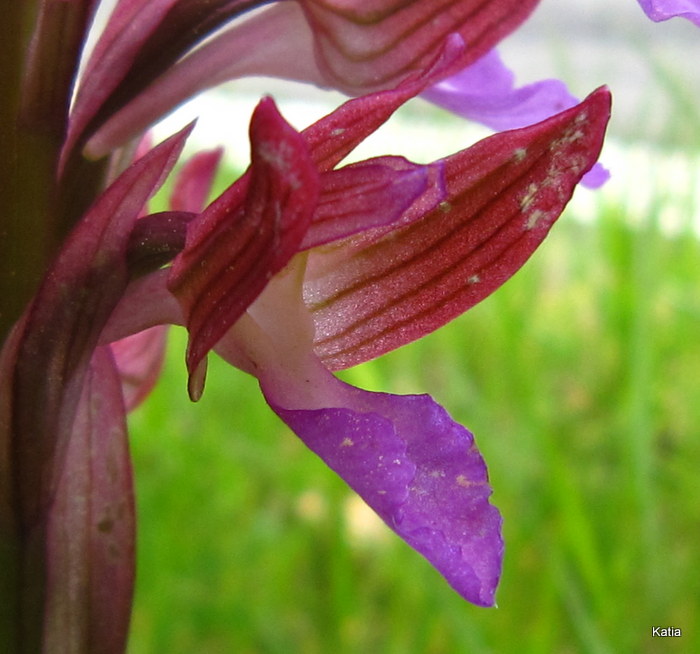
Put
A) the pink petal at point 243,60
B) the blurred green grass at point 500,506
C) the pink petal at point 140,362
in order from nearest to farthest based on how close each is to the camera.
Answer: the pink petal at point 243,60 < the pink petal at point 140,362 < the blurred green grass at point 500,506

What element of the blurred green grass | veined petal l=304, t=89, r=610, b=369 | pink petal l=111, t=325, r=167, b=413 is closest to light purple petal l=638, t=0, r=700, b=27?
veined petal l=304, t=89, r=610, b=369

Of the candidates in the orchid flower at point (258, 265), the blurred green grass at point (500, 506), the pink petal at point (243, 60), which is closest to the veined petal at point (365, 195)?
the orchid flower at point (258, 265)

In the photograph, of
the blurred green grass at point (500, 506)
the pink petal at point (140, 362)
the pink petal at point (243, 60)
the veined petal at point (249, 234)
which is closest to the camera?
the veined petal at point (249, 234)

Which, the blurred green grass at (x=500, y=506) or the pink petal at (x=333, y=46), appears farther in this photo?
the blurred green grass at (x=500, y=506)

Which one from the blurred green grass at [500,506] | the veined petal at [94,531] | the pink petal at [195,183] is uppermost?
the pink petal at [195,183]

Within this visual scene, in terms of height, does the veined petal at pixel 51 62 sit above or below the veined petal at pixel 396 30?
above

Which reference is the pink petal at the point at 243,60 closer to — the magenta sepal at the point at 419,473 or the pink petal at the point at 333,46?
the pink petal at the point at 333,46
